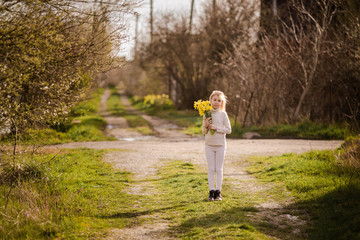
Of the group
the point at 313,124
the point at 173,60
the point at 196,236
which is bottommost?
the point at 196,236

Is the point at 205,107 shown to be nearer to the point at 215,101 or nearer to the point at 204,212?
the point at 215,101

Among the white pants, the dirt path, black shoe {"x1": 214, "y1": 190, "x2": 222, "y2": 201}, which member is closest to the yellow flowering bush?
the dirt path

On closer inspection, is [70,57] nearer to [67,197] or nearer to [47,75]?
[47,75]

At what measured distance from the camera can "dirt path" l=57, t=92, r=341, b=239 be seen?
6.23 metres

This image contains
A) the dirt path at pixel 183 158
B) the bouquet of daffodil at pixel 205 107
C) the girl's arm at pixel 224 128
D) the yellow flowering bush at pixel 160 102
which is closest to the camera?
the dirt path at pixel 183 158

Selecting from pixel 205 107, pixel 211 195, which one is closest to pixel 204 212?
pixel 211 195

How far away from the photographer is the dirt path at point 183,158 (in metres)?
6.23

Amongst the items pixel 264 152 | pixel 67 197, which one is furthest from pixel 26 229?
pixel 264 152

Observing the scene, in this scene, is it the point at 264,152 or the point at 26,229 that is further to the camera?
the point at 264,152

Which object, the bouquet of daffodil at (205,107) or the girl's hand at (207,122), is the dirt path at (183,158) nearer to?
the girl's hand at (207,122)

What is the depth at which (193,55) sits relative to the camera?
2914cm

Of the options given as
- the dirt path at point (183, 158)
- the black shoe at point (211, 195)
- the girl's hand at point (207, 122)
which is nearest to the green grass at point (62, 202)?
the dirt path at point (183, 158)

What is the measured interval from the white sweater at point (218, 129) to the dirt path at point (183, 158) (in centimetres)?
135

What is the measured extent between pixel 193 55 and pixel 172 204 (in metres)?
22.6
